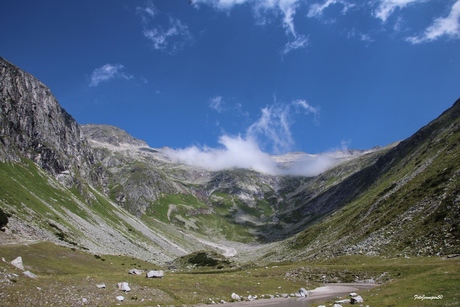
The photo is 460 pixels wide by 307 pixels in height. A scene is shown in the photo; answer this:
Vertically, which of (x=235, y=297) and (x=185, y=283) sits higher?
(x=185, y=283)

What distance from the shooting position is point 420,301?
26.4 m

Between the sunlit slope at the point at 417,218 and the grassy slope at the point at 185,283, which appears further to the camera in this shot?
the sunlit slope at the point at 417,218

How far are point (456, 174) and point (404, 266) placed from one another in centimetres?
4698

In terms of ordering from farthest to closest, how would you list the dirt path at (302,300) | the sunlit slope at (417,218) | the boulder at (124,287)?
the sunlit slope at (417,218) < the dirt path at (302,300) < the boulder at (124,287)

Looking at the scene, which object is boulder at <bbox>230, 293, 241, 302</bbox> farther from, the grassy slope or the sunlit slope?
the sunlit slope

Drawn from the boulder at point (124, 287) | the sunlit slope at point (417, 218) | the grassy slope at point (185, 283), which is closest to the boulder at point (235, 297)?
the grassy slope at point (185, 283)

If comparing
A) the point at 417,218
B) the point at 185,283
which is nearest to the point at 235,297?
the point at 185,283

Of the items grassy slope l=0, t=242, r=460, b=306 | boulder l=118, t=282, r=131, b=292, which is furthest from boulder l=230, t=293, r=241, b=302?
boulder l=118, t=282, r=131, b=292

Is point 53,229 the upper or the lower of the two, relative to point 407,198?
upper

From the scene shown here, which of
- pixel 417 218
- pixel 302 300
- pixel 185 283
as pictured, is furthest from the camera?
pixel 417 218

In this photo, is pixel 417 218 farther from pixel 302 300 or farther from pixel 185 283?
pixel 185 283

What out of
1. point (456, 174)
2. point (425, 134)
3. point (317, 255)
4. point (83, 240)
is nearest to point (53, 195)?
point (83, 240)

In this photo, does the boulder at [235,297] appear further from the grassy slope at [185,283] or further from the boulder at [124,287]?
the boulder at [124,287]

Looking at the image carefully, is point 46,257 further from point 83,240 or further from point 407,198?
point 407,198
